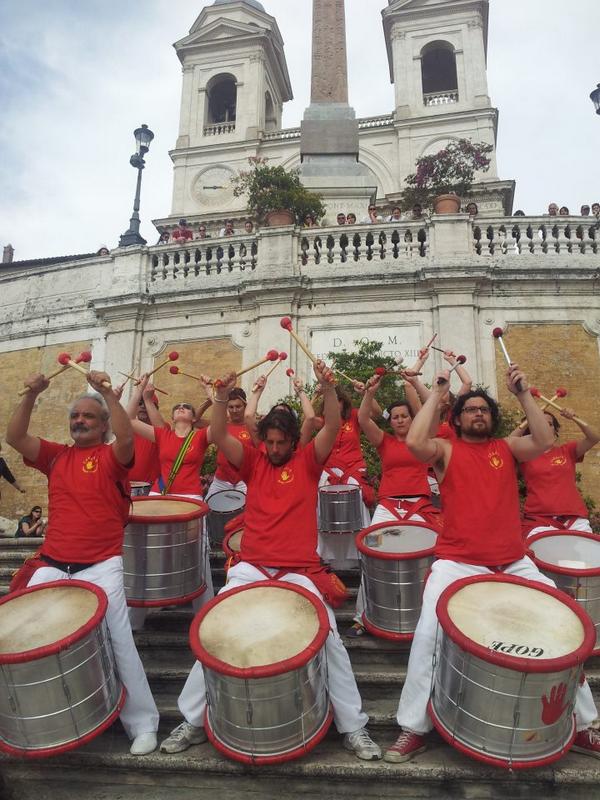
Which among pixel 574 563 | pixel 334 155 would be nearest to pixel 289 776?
pixel 574 563

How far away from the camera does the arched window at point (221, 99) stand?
30.5 m

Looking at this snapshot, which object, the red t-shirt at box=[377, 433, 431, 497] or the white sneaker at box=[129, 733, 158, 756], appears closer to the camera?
the white sneaker at box=[129, 733, 158, 756]

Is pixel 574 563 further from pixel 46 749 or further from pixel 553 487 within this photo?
pixel 46 749

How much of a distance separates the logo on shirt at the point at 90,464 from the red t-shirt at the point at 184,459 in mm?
1513

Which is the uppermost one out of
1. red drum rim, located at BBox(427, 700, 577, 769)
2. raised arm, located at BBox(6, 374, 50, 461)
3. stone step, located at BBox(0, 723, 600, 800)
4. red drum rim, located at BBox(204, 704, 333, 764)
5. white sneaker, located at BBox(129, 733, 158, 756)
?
raised arm, located at BBox(6, 374, 50, 461)

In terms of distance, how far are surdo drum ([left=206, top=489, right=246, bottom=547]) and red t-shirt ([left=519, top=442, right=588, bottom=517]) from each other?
2.97 metres

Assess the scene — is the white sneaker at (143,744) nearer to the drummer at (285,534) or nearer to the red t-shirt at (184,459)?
the drummer at (285,534)

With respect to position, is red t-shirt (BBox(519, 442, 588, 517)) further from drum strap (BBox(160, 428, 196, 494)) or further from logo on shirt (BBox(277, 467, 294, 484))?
drum strap (BBox(160, 428, 196, 494))

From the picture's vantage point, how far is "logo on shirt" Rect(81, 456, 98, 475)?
12.4 feet

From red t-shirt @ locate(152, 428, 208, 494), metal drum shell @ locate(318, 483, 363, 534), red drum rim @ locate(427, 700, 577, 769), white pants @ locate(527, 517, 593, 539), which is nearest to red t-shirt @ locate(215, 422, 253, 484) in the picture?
red t-shirt @ locate(152, 428, 208, 494)

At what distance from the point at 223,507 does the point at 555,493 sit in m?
3.41

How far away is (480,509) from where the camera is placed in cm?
349

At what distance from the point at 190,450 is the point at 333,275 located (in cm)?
648

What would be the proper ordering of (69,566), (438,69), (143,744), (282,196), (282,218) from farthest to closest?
(438,69) → (282,196) → (282,218) → (69,566) → (143,744)
